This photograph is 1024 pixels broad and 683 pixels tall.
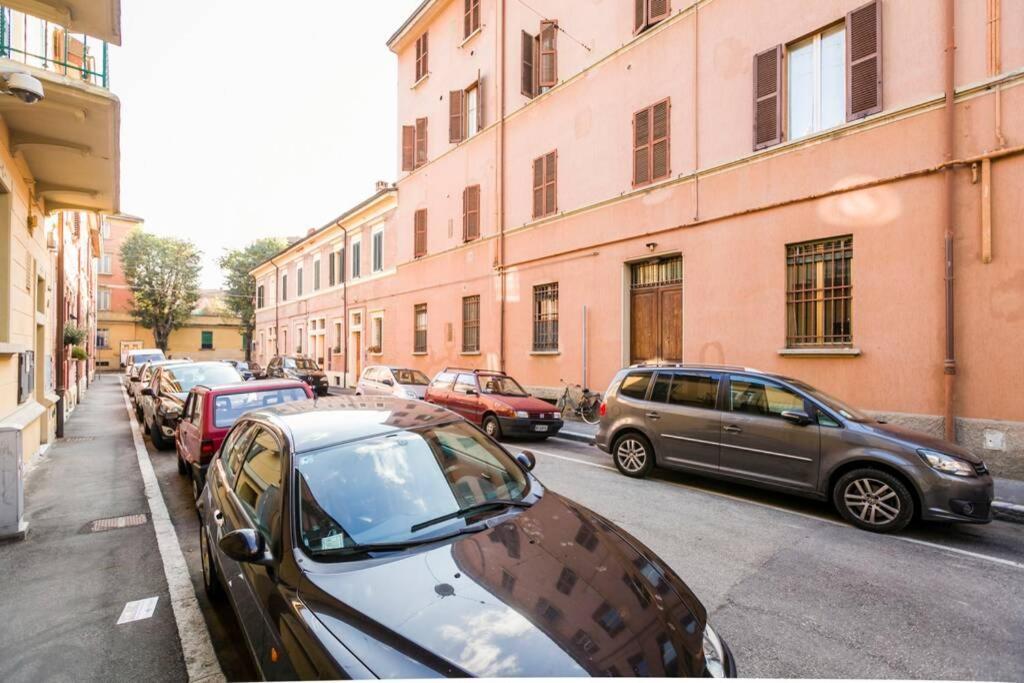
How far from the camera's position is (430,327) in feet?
63.7

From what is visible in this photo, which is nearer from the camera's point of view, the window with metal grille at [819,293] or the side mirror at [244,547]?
the side mirror at [244,547]

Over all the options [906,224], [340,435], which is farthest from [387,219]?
[340,435]

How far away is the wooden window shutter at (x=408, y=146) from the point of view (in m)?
20.8

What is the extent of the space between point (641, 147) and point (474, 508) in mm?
11251

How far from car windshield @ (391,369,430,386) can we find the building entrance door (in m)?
6.12

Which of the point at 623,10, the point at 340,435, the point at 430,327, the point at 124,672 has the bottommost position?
the point at 124,672

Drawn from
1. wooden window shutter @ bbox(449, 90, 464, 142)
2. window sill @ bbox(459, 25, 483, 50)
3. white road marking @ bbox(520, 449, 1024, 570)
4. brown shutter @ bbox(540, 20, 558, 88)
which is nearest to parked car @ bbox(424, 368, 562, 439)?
white road marking @ bbox(520, 449, 1024, 570)

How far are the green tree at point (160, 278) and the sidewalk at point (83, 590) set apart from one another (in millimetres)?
39752

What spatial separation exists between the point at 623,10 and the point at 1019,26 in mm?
7942

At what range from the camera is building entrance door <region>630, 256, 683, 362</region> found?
1144cm

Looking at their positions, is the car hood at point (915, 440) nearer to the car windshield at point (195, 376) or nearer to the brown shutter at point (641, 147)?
the brown shutter at point (641, 147)

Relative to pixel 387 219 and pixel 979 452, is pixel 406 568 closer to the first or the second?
pixel 979 452

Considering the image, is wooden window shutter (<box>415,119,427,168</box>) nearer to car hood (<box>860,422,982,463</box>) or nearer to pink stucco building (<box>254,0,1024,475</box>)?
pink stucco building (<box>254,0,1024,475</box>)

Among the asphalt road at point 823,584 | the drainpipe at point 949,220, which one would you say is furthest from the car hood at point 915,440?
the drainpipe at point 949,220
